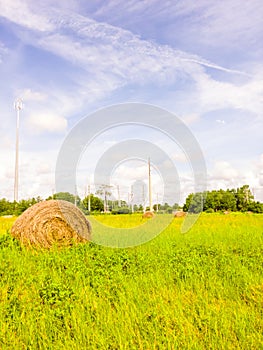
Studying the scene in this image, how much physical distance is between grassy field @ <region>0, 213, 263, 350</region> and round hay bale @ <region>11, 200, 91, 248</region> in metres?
1.60

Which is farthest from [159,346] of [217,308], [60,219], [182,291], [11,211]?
[11,211]

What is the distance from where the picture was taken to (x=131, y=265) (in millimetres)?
7297

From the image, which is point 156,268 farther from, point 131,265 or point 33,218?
point 33,218

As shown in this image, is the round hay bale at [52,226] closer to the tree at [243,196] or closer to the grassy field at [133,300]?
the grassy field at [133,300]

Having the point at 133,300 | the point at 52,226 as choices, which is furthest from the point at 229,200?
the point at 133,300

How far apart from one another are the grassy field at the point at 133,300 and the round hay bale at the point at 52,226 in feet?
5.24

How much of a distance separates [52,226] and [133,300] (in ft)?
18.2

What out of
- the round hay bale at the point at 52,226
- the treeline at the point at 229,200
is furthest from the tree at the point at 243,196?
the round hay bale at the point at 52,226

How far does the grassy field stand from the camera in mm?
4188

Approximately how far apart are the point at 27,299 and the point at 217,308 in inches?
104

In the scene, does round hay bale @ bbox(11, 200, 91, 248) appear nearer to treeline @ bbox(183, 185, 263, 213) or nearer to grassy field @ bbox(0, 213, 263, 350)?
grassy field @ bbox(0, 213, 263, 350)

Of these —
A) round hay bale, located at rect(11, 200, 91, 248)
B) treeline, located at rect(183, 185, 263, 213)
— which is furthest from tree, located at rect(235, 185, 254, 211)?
round hay bale, located at rect(11, 200, 91, 248)

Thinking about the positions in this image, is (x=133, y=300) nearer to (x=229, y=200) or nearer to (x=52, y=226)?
(x=52, y=226)

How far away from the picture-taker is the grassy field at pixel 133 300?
4.19m
